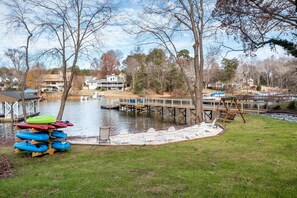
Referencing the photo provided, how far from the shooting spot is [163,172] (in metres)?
5.21

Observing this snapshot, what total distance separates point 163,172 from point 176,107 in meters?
22.4

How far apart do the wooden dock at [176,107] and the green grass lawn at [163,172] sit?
52.5ft

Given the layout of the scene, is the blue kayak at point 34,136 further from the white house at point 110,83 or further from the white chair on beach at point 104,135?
the white house at point 110,83

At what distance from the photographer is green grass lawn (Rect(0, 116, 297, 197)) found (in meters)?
4.20

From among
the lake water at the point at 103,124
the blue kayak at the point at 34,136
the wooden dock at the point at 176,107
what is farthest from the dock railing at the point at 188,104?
the blue kayak at the point at 34,136

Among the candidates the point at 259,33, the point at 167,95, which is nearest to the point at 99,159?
the point at 259,33

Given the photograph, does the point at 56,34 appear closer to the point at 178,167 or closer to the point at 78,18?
the point at 78,18

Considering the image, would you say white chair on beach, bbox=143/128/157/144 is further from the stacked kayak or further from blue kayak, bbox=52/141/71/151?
the stacked kayak

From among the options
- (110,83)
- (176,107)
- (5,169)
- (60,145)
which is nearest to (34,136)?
(60,145)

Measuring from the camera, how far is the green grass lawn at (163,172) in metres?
4.20

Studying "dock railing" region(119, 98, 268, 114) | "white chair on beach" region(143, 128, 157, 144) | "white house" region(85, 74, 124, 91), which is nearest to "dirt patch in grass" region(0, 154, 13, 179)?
"white chair on beach" region(143, 128, 157, 144)

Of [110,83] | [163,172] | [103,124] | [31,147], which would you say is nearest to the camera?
[163,172]

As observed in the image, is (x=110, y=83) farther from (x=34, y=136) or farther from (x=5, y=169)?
(x=5, y=169)

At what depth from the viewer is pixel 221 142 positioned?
8383mm
